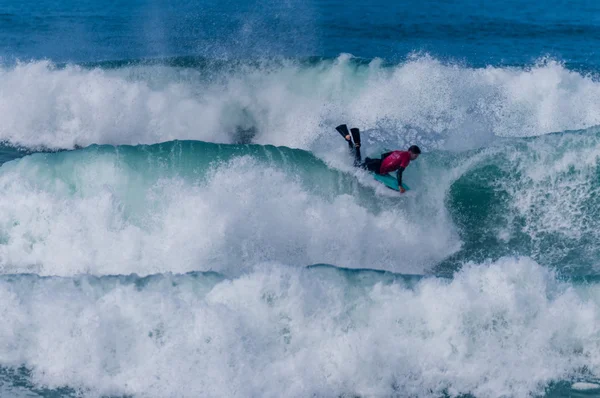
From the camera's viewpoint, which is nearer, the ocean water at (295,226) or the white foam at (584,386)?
the white foam at (584,386)

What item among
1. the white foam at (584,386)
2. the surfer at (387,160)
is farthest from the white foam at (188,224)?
the white foam at (584,386)

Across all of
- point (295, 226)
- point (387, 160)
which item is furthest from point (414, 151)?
point (295, 226)

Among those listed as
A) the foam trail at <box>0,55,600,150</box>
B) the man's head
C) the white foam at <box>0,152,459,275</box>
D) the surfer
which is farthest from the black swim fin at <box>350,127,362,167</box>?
the foam trail at <box>0,55,600,150</box>

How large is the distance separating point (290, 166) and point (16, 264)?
479 centimetres

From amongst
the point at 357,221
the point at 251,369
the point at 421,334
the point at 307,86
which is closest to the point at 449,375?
the point at 421,334

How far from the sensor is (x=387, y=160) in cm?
1116

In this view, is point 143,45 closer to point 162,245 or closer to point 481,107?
point 481,107

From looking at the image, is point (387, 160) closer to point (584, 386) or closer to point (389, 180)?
point (389, 180)

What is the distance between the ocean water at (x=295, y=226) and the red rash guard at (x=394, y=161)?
391 mm

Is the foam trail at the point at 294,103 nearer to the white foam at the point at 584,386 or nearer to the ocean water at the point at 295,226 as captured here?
the ocean water at the point at 295,226

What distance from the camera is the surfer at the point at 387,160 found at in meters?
10.9

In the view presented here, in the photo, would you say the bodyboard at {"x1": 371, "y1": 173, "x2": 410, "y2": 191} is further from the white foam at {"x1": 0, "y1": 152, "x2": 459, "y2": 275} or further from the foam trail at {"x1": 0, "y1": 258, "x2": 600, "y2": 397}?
the foam trail at {"x1": 0, "y1": 258, "x2": 600, "y2": 397}

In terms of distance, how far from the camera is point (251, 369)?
305 inches

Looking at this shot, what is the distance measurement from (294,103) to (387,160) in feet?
22.0
